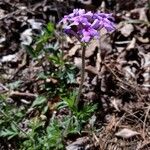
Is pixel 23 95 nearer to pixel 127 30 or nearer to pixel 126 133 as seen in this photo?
pixel 126 133

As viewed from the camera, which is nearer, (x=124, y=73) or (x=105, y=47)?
(x=124, y=73)

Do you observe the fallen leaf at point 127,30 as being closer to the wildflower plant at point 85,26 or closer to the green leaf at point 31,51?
the green leaf at point 31,51

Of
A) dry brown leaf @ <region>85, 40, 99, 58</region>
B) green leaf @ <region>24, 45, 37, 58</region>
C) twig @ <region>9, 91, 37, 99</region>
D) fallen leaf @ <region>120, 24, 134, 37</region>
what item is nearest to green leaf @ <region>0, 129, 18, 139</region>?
twig @ <region>9, 91, 37, 99</region>

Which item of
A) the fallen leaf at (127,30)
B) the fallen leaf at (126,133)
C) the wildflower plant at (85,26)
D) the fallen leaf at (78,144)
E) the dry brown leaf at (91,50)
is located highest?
Answer: the wildflower plant at (85,26)

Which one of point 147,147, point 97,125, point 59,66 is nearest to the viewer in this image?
point 147,147

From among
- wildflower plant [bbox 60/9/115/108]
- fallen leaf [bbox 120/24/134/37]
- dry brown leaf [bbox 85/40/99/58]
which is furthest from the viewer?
fallen leaf [bbox 120/24/134/37]

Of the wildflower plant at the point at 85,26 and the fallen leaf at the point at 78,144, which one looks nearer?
the wildflower plant at the point at 85,26

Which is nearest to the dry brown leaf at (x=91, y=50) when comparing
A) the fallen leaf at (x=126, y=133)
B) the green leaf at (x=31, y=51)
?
the green leaf at (x=31, y=51)

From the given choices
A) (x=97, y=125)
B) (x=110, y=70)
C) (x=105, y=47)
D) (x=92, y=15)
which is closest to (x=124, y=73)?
(x=110, y=70)

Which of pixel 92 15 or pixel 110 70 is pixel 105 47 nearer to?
pixel 110 70

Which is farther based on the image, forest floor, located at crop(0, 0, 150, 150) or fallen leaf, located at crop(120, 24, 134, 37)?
fallen leaf, located at crop(120, 24, 134, 37)

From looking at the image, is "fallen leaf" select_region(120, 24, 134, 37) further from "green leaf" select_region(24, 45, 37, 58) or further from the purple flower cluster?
the purple flower cluster
